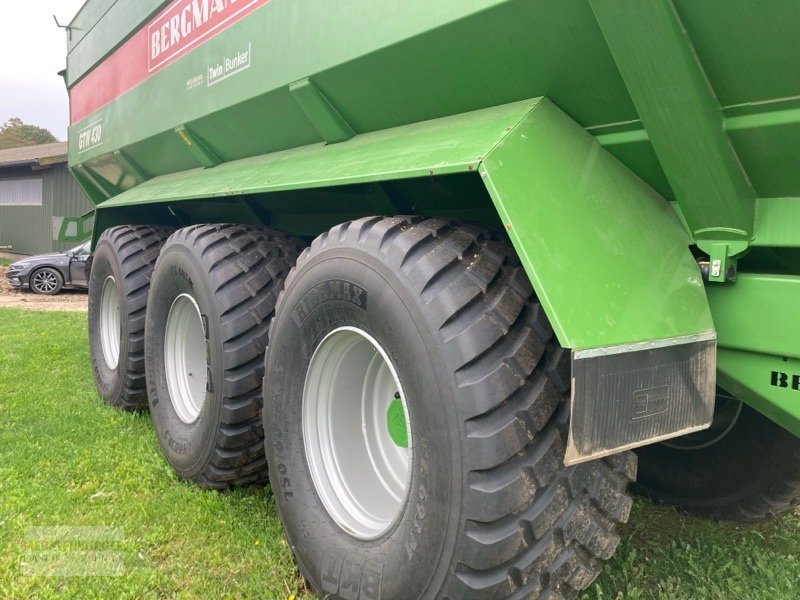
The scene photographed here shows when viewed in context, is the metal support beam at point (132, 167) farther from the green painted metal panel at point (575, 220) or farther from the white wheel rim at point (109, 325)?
the green painted metal panel at point (575, 220)

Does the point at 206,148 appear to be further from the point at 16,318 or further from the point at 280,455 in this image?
the point at 16,318

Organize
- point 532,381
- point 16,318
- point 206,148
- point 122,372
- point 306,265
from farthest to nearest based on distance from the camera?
point 16,318
point 122,372
point 206,148
point 306,265
point 532,381

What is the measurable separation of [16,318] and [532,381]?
9.86 meters

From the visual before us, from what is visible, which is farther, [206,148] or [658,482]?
[206,148]

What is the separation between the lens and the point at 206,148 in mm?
3834

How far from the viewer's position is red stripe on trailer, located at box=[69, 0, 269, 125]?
330cm

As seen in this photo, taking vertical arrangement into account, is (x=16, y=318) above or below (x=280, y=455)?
below

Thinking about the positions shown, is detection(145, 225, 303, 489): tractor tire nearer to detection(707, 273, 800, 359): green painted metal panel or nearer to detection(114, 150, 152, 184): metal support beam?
detection(114, 150, 152, 184): metal support beam

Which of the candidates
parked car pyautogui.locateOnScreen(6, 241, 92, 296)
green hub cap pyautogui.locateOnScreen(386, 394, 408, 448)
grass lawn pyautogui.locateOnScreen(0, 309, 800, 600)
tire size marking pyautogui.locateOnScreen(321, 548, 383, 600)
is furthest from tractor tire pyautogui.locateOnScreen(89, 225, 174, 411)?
parked car pyautogui.locateOnScreen(6, 241, 92, 296)

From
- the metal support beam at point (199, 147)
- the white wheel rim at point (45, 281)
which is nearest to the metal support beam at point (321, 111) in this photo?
the metal support beam at point (199, 147)

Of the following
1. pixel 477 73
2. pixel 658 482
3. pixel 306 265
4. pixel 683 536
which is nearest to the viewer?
pixel 477 73

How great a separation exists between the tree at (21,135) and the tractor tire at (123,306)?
5350 cm

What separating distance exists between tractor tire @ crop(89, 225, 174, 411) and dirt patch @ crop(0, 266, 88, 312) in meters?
7.25

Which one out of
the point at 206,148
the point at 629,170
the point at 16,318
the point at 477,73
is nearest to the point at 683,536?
the point at 629,170
